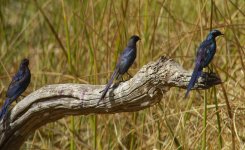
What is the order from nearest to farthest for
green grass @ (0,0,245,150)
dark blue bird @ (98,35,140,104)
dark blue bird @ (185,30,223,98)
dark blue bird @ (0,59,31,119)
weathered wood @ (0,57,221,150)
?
1. dark blue bird @ (185,30,223,98)
2. weathered wood @ (0,57,221,150)
3. dark blue bird @ (98,35,140,104)
4. dark blue bird @ (0,59,31,119)
5. green grass @ (0,0,245,150)

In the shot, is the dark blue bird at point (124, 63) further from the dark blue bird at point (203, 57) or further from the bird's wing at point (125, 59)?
the dark blue bird at point (203, 57)

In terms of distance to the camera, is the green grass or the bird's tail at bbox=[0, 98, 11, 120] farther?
the green grass

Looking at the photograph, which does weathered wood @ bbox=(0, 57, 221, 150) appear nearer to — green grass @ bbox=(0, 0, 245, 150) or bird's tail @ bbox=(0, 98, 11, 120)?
bird's tail @ bbox=(0, 98, 11, 120)

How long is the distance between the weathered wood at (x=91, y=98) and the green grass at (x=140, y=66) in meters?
0.25

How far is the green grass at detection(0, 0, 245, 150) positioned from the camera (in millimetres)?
4250

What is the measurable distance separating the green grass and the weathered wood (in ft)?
0.83

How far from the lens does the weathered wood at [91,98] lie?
325 cm

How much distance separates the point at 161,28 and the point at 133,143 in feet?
8.12

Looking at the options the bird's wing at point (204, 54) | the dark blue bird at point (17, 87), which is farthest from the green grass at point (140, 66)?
the bird's wing at point (204, 54)

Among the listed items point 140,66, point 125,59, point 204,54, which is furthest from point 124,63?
point 140,66

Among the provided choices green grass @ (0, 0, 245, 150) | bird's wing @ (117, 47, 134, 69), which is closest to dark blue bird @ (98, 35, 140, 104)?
bird's wing @ (117, 47, 134, 69)

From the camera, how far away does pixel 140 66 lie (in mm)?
4680

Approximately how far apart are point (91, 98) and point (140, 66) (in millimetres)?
1039

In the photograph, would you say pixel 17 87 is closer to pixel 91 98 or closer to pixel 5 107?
pixel 5 107
